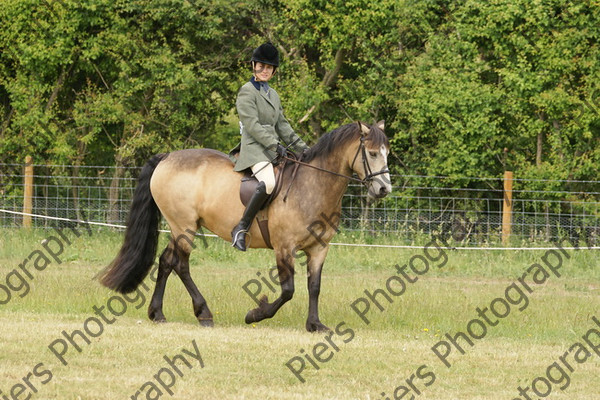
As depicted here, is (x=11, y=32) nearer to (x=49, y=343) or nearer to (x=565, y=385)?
(x=49, y=343)

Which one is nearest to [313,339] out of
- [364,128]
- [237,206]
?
[237,206]

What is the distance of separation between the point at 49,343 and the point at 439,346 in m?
3.44

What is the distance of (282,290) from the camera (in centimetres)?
865

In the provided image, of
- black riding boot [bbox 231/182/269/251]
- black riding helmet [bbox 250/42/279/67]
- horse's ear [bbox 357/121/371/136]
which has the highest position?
black riding helmet [bbox 250/42/279/67]

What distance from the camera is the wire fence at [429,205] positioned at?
15148 mm

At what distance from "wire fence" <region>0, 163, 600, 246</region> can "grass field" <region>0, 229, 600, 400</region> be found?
5.31ft

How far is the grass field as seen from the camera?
6551 millimetres

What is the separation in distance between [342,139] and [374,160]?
52 cm

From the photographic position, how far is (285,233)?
8.73m

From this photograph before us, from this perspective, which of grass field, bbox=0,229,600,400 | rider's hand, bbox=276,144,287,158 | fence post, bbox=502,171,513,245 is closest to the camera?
grass field, bbox=0,229,600,400

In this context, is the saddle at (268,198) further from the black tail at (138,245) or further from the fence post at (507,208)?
the fence post at (507,208)

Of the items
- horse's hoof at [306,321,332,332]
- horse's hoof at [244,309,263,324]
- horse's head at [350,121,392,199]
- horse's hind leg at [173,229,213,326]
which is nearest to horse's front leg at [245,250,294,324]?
horse's hoof at [244,309,263,324]

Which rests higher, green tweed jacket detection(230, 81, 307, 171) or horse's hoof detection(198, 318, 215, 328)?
green tweed jacket detection(230, 81, 307, 171)

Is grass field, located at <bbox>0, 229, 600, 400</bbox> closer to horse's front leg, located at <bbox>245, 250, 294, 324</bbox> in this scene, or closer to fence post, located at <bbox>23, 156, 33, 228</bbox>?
horse's front leg, located at <bbox>245, 250, 294, 324</bbox>
